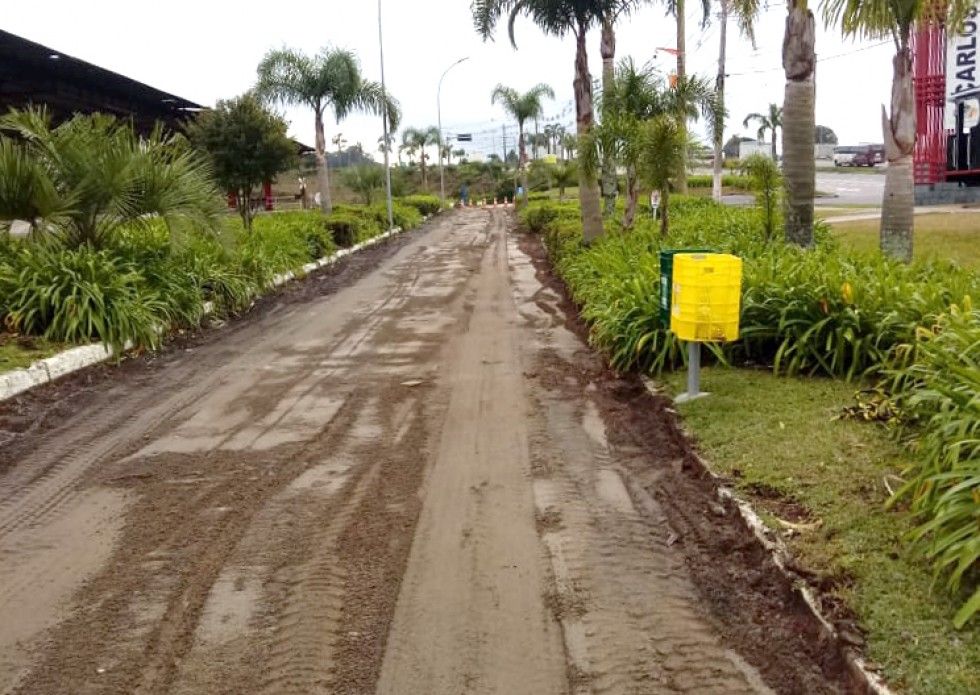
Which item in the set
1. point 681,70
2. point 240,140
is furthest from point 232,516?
point 681,70

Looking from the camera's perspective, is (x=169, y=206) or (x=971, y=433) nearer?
(x=971, y=433)

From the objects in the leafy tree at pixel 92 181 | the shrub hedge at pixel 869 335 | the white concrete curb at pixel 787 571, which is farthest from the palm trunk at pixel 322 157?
the white concrete curb at pixel 787 571

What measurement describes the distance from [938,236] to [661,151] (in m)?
5.04

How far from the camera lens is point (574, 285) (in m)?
12.9

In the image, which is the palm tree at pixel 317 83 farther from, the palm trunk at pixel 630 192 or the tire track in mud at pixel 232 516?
the tire track in mud at pixel 232 516

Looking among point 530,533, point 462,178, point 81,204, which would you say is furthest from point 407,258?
point 462,178

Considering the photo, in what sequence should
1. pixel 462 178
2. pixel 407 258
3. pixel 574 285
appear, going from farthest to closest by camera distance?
pixel 462 178 → pixel 407 258 → pixel 574 285

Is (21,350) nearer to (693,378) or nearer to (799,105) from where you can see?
(693,378)

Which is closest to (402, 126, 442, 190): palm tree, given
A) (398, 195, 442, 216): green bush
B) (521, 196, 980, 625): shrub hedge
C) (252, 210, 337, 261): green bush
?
(398, 195, 442, 216): green bush

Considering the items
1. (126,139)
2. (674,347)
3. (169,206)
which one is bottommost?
(674,347)

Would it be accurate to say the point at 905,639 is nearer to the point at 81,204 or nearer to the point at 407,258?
the point at 81,204

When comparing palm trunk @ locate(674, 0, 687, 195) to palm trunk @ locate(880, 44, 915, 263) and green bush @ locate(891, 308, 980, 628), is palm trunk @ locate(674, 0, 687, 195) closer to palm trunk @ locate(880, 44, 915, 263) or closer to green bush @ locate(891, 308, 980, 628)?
palm trunk @ locate(880, 44, 915, 263)

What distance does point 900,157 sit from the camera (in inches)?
406

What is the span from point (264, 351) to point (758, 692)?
7465 millimetres
